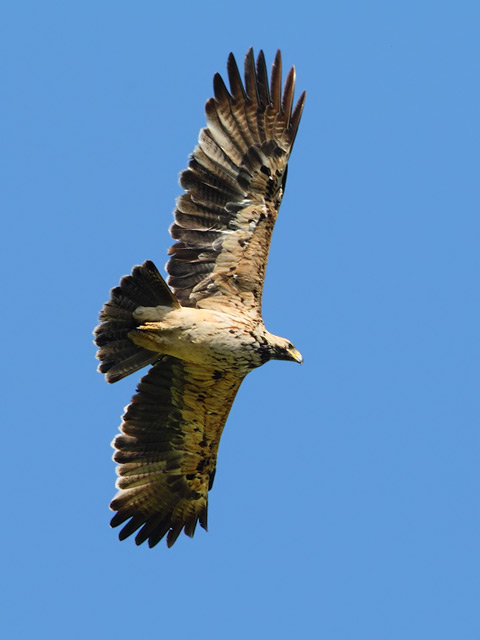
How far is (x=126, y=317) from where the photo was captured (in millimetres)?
12320

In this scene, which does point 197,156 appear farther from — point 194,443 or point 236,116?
point 194,443

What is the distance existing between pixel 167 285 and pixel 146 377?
1141 millimetres

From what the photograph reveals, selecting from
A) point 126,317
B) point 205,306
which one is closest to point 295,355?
point 205,306

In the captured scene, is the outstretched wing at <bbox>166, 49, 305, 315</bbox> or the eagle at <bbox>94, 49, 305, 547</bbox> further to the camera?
the outstretched wing at <bbox>166, 49, 305, 315</bbox>

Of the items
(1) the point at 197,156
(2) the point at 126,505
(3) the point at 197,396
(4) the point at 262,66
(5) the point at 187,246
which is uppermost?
(4) the point at 262,66

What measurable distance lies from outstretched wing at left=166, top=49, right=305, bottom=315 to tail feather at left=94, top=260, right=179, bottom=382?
51cm

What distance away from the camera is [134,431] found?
13.1 metres

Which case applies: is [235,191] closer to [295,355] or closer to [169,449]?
[295,355]

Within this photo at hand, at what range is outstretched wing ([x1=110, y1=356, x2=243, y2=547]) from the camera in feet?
42.4

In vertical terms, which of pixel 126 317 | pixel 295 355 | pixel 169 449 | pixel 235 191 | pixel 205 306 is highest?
pixel 235 191

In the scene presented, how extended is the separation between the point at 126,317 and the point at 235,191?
1.67 meters

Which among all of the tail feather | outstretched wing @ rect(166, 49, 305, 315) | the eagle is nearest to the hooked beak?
the eagle

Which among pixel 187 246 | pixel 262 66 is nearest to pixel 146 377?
pixel 187 246

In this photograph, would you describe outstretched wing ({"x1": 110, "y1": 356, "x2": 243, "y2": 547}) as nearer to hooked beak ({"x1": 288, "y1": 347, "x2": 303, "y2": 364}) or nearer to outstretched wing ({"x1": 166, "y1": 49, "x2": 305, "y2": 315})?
hooked beak ({"x1": 288, "y1": 347, "x2": 303, "y2": 364})
